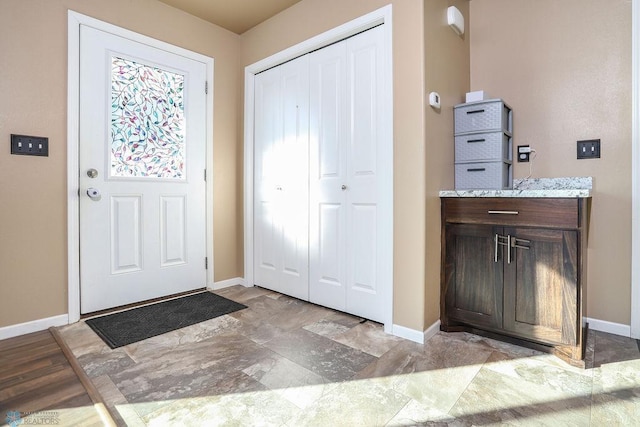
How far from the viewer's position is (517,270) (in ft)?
6.12

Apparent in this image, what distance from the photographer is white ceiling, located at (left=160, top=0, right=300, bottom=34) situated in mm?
2670

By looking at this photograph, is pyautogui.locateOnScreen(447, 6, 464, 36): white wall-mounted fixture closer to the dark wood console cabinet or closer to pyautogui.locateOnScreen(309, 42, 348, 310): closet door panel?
pyautogui.locateOnScreen(309, 42, 348, 310): closet door panel

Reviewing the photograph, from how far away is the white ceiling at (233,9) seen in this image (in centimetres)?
267

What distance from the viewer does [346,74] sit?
7.78 feet

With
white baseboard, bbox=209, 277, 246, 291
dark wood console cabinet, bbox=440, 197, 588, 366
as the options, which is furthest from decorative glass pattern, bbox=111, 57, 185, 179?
dark wood console cabinet, bbox=440, 197, 588, 366

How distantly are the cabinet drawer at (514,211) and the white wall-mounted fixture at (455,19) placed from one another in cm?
120

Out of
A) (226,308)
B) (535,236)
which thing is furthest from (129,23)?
(535,236)

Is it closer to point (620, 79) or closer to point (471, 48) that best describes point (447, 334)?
point (620, 79)

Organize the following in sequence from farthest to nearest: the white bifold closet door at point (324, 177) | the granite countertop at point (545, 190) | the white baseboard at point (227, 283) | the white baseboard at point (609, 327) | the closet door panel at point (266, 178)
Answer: the white baseboard at point (227, 283) < the closet door panel at point (266, 178) < the white bifold closet door at point (324, 177) < the white baseboard at point (609, 327) < the granite countertop at point (545, 190)

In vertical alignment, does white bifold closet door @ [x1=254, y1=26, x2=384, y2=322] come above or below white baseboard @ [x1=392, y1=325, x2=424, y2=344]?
above

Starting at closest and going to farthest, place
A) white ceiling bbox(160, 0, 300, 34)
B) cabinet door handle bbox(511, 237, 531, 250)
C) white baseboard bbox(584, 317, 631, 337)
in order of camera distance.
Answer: cabinet door handle bbox(511, 237, 531, 250) → white baseboard bbox(584, 317, 631, 337) → white ceiling bbox(160, 0, 300, 34)

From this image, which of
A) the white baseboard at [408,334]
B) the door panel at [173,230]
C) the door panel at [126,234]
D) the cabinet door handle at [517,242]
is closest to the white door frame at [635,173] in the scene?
the cabinet door handle at [517,242]

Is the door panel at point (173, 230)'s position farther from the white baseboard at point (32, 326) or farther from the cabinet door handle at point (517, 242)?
the cabinet door handle at point (517, 242)

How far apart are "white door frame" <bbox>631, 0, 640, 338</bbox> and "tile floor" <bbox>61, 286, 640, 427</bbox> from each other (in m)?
0.22
